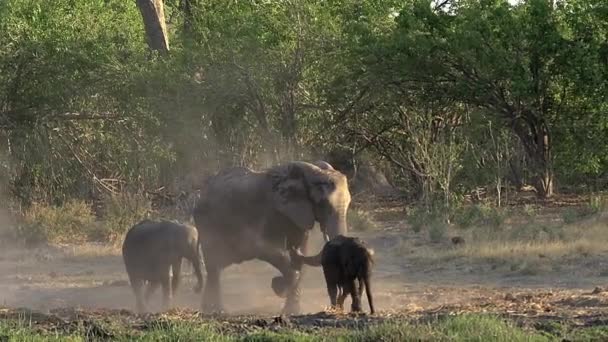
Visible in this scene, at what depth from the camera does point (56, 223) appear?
20.9 m

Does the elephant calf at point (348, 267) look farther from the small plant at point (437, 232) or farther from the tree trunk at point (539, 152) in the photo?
the tree trunk at point (539, 152)

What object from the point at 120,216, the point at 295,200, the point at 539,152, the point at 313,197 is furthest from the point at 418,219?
the point at 313,197

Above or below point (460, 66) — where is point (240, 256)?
below

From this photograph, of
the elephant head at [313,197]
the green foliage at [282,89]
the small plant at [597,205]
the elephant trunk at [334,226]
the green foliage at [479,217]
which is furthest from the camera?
the green foliage at [282,89]

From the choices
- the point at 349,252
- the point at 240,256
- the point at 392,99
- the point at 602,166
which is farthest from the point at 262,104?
the point at 349,252

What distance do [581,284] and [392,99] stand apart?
1036 centimetres

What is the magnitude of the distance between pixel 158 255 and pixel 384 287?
→ 300 centimetres

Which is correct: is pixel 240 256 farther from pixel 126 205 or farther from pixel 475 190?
pixel 475 190

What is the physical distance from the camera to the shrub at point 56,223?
67.2 ft

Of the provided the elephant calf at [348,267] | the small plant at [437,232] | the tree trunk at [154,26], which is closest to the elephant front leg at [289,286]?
the elephant calf at [348,267]

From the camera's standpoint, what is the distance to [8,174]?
23.5m

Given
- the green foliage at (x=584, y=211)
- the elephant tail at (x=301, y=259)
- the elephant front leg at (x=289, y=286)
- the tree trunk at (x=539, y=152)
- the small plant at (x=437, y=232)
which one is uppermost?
the tree trunk at (x=539, y=152)

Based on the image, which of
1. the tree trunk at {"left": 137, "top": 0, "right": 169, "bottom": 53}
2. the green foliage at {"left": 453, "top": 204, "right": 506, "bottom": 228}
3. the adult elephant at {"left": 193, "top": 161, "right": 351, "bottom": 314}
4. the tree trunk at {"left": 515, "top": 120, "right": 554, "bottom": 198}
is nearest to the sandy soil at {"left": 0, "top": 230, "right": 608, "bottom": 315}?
the adult elephant at {"left": 193, "top": 161, "right": 351, "bottom": 314}

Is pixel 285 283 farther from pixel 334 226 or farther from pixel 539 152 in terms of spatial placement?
pixel 539 152
